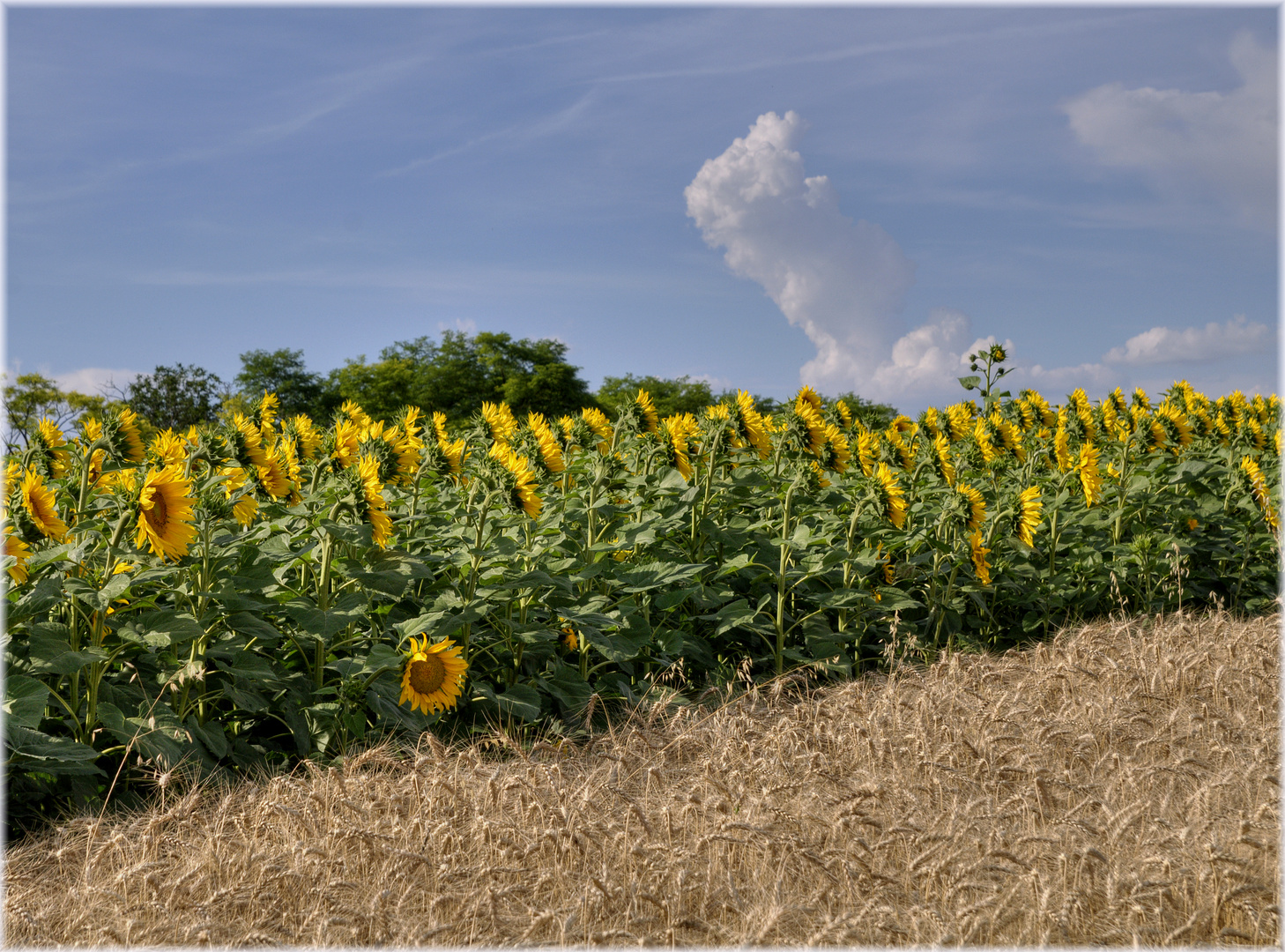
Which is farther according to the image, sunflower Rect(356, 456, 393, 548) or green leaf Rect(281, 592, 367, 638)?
sunflower Rect(356, 456, 393, 548)

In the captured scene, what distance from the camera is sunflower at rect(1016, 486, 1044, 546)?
6.31 meters

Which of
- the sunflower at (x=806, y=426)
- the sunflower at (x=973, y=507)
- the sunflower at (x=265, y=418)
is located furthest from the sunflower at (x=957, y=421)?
the sunflower at (x=265, y=418)

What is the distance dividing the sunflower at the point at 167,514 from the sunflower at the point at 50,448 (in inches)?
50.4

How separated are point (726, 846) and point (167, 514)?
2.29 meters

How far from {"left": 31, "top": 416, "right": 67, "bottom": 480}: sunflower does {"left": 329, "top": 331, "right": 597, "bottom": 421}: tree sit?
4873 cm

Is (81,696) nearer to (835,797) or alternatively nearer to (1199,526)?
(835,797)

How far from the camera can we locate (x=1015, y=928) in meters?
2.58

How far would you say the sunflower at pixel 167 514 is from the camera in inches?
137

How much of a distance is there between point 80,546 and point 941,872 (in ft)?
10.0

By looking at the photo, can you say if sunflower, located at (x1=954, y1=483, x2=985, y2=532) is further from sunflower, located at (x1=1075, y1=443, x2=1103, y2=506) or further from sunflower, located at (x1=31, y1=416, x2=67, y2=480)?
sunflower, located at (x1=31, y1=416, x2=67, y2=480)

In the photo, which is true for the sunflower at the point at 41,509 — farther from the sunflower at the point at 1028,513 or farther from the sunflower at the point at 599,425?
the sunflower at the point at 1028,513

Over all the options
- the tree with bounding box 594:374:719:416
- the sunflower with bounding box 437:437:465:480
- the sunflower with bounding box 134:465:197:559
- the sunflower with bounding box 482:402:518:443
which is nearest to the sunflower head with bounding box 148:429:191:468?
the sunflower with bounding box 134:465:197:559

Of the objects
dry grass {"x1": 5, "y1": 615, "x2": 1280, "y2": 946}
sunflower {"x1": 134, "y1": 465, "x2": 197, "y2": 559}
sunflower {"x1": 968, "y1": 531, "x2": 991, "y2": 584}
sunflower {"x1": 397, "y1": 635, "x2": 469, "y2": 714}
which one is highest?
sunflower {"x1": 134, "y1": 465, "x2": 197, "y2": 559}

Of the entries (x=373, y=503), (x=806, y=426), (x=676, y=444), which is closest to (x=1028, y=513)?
(x=806, y=426)
